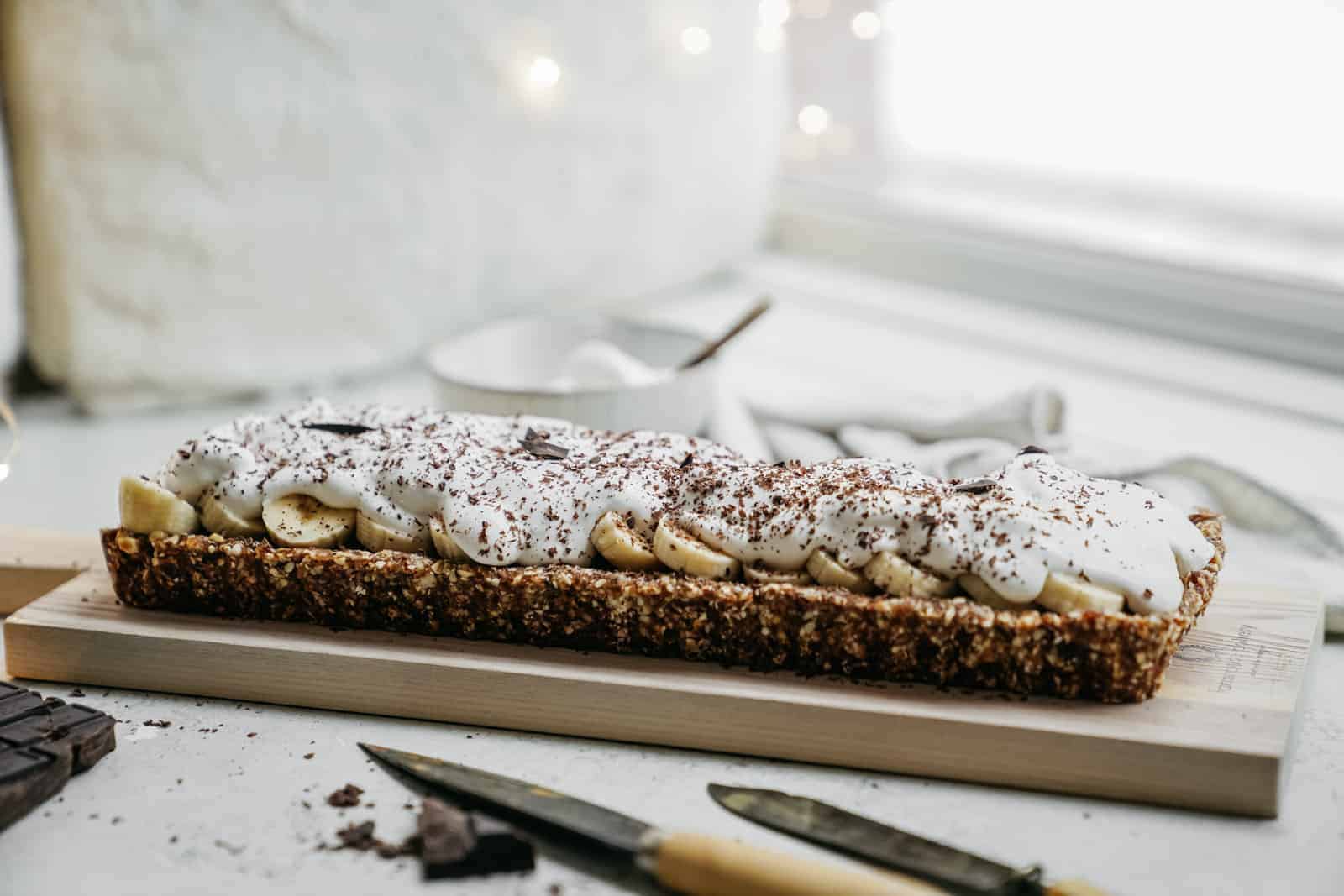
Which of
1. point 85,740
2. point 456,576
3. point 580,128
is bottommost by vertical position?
point 85,740

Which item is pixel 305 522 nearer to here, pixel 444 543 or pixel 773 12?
pixel 444 543

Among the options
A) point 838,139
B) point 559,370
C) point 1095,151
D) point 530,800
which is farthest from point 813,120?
point 530,800

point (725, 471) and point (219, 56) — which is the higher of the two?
point (219, 56)

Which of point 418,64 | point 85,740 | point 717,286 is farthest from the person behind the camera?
point 717,286

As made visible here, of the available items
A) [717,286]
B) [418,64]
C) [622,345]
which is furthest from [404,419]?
[717,286]

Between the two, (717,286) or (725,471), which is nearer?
(725,471)

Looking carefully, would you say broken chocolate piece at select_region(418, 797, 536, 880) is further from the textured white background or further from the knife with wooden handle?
the textured white background

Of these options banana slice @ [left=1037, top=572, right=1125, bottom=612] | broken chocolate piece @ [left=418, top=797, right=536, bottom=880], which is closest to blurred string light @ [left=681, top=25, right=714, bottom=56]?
banana slice @ [left=1037, top=572, right=1125, bottom=612]

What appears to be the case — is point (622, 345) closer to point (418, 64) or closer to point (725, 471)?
point (418, 64)
